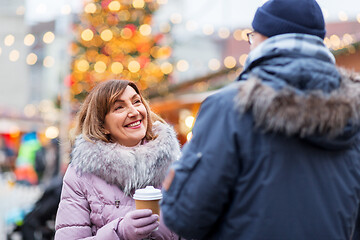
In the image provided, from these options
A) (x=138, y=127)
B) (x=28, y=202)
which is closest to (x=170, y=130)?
(x=138, y=127)

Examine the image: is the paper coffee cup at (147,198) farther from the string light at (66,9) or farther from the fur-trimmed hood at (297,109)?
the string light at (66,9)

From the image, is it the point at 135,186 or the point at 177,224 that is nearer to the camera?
the point at 177,224

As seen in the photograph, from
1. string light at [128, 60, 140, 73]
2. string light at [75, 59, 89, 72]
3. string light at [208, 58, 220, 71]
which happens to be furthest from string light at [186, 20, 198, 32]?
string light at [75, 59, 89, 72]

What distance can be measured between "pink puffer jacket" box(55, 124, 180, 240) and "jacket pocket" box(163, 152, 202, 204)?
2.06 feet

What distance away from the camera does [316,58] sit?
1.58 metres

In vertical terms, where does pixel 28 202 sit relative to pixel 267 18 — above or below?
below

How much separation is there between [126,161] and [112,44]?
9591 millimetres

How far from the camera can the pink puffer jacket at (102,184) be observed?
7.20 ft

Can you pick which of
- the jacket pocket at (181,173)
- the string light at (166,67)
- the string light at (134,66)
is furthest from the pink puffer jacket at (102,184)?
the string light at (166,67)

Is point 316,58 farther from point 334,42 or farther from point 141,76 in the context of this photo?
point 141,76

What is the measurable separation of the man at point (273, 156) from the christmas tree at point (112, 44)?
9.90 metres

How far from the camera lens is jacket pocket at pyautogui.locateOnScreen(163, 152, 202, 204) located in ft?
4.99

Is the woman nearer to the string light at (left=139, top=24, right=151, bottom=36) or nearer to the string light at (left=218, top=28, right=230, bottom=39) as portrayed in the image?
the string light at (left=218, top=28, right=230, bottom=39)

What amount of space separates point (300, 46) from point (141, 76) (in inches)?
400
